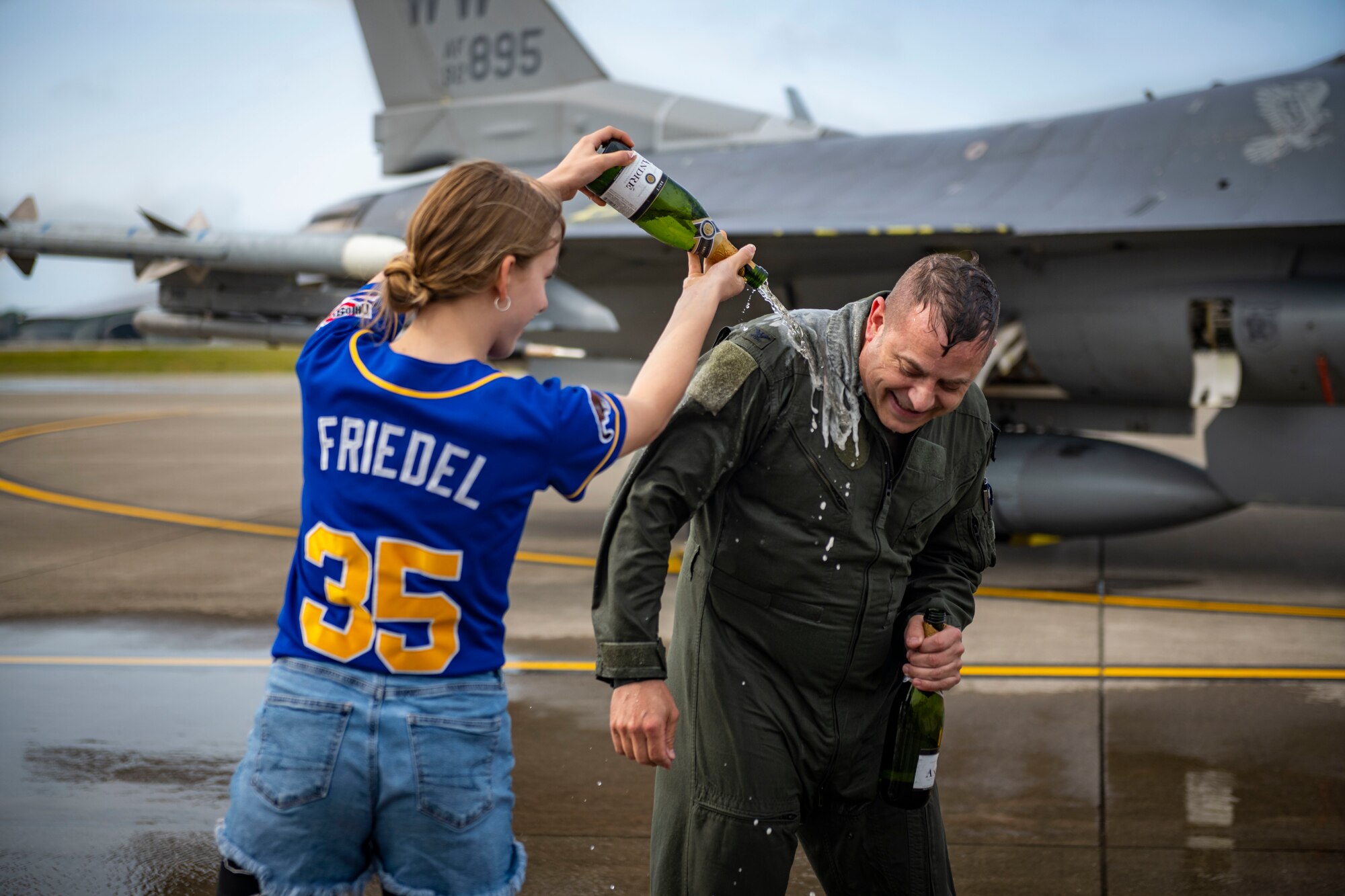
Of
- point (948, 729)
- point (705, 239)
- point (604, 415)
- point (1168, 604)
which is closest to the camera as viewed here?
point (604, 415)

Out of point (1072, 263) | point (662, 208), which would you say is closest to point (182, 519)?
point (1072, 263)

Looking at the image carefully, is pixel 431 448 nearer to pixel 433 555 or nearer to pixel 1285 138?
pixel 433 555

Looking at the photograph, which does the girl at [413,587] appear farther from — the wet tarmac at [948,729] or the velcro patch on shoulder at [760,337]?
the wet tarmac at [948,729]

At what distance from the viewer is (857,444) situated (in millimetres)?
2508

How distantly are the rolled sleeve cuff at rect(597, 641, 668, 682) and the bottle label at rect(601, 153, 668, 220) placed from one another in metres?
0.90

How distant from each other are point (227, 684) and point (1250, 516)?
10.1m

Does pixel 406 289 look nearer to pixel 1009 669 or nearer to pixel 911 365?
pixel 911 365

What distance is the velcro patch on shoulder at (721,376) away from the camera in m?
2.38

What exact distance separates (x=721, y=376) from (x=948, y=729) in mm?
3455

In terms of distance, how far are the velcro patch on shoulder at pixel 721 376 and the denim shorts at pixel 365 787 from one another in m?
0.82

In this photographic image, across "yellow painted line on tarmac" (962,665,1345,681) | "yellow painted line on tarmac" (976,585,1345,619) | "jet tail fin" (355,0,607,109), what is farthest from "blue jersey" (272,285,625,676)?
"jet tail fin" (355,0,607,109)

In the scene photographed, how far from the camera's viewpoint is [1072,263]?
910 centimetres

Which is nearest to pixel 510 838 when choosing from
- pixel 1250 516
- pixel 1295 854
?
pixel 1295 854

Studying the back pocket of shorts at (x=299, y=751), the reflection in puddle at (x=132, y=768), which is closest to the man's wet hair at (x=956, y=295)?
the back pocket of shorts at (x=299, y=751)
